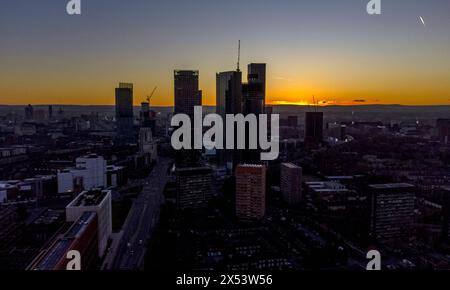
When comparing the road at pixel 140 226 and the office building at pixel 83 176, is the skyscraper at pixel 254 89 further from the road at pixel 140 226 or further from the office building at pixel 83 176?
the office building at pixel 83 176

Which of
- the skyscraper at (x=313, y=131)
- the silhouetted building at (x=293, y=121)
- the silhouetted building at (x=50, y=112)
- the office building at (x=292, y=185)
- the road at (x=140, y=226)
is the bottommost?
the road at (x=140, y=226)

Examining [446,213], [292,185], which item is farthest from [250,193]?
[446,213]

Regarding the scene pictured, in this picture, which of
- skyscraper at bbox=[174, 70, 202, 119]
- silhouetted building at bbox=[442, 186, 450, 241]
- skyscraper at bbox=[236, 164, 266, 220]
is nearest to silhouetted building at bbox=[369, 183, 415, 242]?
silhouetted building at bbox=[442, 186, 450, 241]

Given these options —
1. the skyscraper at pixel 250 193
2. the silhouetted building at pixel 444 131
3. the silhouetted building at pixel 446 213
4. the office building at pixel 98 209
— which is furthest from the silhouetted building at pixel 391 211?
the office building at pixel 98 209

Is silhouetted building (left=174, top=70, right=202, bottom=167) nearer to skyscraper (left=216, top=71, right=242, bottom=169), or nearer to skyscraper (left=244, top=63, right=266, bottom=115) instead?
skyscraper (left=216, top=71, right=242, bottom=169)
